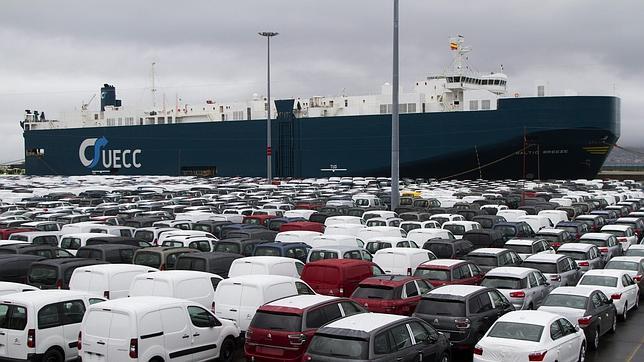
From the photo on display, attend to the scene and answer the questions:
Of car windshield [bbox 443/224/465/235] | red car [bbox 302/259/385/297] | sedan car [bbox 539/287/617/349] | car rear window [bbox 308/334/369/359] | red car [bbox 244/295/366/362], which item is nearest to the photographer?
car rear window [bbox 308/334/369/359]

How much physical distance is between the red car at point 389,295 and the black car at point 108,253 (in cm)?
715

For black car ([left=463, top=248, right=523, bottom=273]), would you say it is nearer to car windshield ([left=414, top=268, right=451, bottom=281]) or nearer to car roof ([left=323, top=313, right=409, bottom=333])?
car windshield ([left=414, top=268, right=451, bottom=281])

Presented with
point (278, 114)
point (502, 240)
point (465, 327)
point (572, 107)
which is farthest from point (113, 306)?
point (278, 114)

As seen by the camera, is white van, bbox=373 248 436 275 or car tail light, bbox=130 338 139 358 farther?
white van, bbox=373 248 436 275

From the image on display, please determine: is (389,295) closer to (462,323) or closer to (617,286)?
(462,323)

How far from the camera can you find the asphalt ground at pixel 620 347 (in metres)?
11.5

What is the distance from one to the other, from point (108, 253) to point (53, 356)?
22.6ft

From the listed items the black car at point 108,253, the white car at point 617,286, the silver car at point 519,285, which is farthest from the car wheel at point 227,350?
the white car at point 617,286

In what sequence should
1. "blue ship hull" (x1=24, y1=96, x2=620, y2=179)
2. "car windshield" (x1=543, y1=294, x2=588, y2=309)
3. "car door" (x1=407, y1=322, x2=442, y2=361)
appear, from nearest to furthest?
"car door" (x1=407, y1=322, x2=442, y2=361) < "car windshield" (x1=543, y1=294, x2=588, y2=309) < "blue ship hull" (x1=24, y1=96, x2=620, y2=179)

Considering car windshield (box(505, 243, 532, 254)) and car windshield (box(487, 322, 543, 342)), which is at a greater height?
car windshield (box(487, 322, 543, 342))

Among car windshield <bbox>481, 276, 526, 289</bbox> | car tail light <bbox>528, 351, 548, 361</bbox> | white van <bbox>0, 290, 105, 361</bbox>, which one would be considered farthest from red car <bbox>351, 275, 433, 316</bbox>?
white van <bbox>0, 290, 105, 361</bbox>

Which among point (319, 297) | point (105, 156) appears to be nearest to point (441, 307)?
point (319, 297)

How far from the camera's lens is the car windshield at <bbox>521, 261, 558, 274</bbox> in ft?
51.8

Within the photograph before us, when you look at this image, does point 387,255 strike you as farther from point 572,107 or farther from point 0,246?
point 572,107
